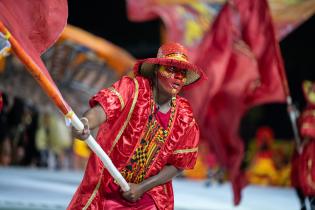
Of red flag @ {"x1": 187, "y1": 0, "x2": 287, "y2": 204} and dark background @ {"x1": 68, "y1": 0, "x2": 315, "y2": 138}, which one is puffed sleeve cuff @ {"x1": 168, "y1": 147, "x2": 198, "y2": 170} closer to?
red flag @ {"x1": 187, "y1": 0, "x2": 287, "y2": 204}

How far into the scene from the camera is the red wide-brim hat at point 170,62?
2.92 meters

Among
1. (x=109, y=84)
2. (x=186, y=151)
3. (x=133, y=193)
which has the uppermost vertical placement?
(x=186, y=151)

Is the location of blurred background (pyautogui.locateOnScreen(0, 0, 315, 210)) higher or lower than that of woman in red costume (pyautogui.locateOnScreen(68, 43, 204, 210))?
lower

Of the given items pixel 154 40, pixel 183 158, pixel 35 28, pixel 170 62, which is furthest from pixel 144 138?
pixel 154 40

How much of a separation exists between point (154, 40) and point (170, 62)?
28.8 feet

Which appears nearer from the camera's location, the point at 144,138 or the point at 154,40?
the point at 144,138

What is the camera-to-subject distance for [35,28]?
2.66m

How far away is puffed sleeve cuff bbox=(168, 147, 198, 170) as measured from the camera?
10.0 ft

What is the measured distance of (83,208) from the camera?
2.92 metres

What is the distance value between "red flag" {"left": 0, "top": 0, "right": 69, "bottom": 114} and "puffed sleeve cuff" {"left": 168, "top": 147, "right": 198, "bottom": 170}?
0.72 metres

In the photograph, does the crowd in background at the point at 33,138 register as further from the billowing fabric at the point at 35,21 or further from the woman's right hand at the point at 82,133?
the woman's right hand at the point at 82,133

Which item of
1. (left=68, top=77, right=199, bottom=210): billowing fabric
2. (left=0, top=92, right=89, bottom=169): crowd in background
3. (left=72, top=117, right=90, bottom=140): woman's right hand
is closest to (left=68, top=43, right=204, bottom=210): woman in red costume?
(left=68, top=77, right=199, bottom=210): billowing fabric

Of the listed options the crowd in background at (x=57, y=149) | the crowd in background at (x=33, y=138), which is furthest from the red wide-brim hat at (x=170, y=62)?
the crowd in background at (x=33, y=138)

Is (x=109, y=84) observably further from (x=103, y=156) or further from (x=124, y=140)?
(x=103, y=156)
